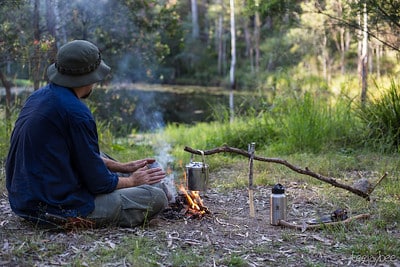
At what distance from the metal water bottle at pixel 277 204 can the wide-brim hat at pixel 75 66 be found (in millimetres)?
1604

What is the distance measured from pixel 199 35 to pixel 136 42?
27.1 metres

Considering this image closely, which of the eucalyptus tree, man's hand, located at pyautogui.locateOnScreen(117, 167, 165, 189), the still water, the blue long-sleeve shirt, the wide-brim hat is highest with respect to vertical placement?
the eucalyptus tree

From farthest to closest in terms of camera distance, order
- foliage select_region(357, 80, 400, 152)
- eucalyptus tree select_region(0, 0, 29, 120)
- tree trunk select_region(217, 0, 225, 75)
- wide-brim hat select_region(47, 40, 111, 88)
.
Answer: tree trunk select_region(217, 0, 225, 75), eucalyptus tree select_region(0, 0, 29, 120), foliage select_region(357, 80, 400, 152), wide-brim hat select_region(47, 40, 111, 88)

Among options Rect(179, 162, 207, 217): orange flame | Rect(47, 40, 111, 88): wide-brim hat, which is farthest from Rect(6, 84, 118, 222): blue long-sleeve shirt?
Rect(179, 162, 207, 217): orange flame

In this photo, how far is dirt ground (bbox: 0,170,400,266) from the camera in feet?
10.7

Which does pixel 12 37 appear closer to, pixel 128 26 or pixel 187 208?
pixel 128 26

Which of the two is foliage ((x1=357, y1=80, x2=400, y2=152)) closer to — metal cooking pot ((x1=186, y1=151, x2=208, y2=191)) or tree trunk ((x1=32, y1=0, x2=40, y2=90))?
metal cooking pot ((x1=186, y1=151, x2=208, y2=191))

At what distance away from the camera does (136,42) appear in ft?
37.0

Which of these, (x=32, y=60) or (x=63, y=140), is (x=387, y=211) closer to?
(x=63, y=140)

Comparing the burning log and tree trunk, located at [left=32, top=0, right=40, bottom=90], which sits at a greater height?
tree trunk, located at [left=32, top=0, right=40, bottom=90]

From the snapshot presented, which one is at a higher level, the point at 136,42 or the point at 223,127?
the point at 136,42

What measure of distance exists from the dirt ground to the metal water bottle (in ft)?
0.26

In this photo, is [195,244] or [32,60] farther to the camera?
[32,60]

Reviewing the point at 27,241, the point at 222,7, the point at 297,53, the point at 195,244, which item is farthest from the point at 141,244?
the point at 222,7
